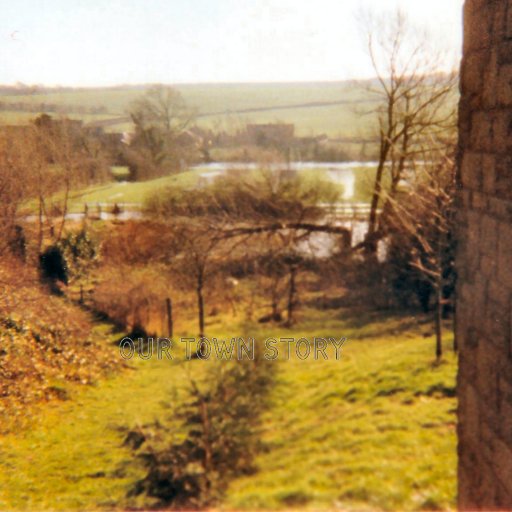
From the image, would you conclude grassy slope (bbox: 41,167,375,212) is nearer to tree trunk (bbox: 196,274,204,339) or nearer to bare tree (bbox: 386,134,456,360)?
tree trunk (bbox: 196,274,204,339)

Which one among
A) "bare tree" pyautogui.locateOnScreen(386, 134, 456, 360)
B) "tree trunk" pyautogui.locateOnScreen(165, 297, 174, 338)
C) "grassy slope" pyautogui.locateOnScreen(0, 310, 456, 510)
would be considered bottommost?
"grassy slope" pyautogui.locateOnScreen(0, 310, 456, 510)

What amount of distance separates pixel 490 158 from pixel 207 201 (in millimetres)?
5621

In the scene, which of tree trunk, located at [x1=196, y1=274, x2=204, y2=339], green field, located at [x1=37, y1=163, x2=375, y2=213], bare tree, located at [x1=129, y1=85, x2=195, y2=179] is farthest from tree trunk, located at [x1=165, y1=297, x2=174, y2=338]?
bare tree, located at [x1=129, y1=85, x2=195, y2=179]

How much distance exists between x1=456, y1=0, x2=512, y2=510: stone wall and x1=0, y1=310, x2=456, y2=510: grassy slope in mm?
1277

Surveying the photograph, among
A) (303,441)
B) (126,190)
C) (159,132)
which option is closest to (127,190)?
(126,190)

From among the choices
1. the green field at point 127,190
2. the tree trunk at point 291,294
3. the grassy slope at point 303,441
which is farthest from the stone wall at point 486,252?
the tree trunk at point 291,294

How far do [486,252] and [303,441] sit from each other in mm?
2697

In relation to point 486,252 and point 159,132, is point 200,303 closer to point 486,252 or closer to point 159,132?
point 159,132

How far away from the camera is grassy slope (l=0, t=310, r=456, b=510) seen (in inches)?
119

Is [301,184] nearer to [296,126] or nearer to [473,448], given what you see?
[296,126]

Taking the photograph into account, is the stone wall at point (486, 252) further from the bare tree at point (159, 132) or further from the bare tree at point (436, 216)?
the bare tree at point (159, 132)

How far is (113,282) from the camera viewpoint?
4.61 m

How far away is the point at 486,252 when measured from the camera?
1612 millimetres

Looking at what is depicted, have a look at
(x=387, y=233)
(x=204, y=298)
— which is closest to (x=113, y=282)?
(x=204, y=298)
